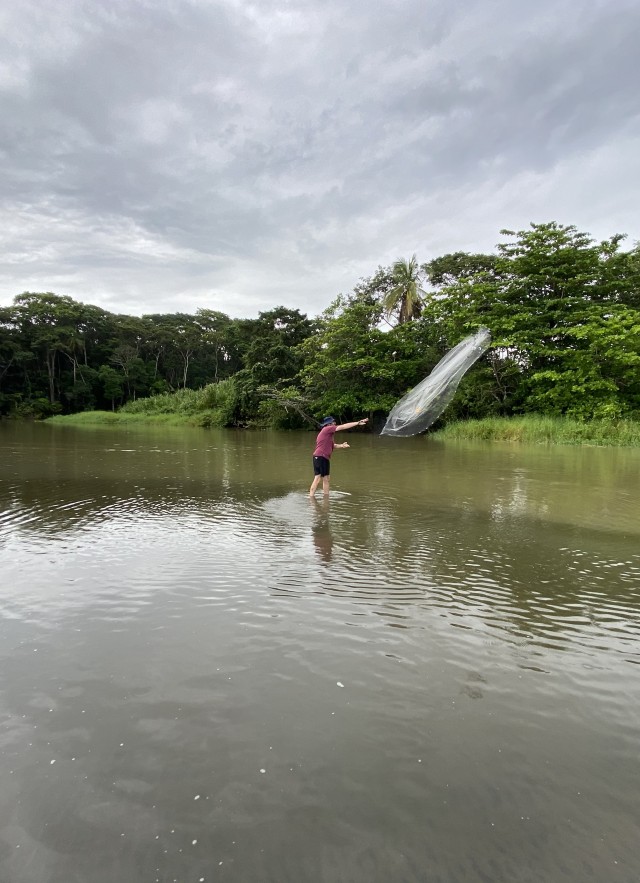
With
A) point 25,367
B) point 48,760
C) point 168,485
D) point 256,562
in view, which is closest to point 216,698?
point 48,760

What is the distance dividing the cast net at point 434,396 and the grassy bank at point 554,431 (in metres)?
11.5

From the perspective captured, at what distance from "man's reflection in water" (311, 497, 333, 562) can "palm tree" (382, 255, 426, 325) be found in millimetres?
25212

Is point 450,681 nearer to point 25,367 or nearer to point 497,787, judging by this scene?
point 497,787

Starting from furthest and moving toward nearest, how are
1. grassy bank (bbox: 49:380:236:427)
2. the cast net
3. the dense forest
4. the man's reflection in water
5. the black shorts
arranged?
grassy bank (bbox: 49:380:236:427), the dense forest, the cast net, the black shorts, the man's reflection in water

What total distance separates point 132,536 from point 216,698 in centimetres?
419

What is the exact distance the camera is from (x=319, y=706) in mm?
2752

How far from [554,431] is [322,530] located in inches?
730

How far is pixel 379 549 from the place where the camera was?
5988 millimetres

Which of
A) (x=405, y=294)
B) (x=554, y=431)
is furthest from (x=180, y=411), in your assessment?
(x=554, y=431)

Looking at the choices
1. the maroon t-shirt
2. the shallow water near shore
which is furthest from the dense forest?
the shallow water near shore

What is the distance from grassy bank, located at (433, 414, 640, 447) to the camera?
2092cm

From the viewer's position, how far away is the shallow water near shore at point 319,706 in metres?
1.88

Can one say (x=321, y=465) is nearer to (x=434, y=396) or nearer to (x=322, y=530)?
(x=322, y=530)

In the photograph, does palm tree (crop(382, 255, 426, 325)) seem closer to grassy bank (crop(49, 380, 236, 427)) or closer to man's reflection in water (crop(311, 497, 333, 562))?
grassy bank (crop(49, 380, 236, 427))
